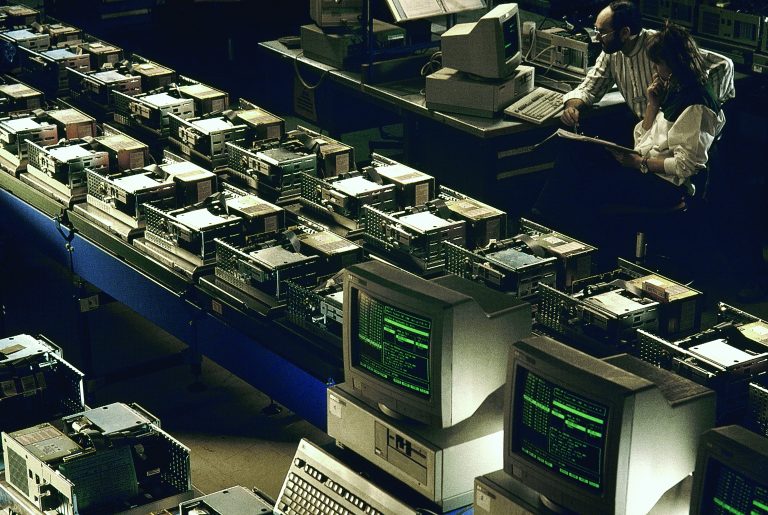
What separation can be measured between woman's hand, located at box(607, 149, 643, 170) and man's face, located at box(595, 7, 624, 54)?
1.78ft

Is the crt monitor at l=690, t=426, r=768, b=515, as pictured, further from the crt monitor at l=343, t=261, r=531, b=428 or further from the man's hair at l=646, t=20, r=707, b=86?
the man's hair at l=646, t=20, r=707, b=86

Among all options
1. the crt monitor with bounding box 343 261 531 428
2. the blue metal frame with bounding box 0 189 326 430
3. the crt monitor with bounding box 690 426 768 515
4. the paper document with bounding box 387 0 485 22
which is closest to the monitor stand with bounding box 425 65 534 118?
the paper document with bounding box 387 0 485 22

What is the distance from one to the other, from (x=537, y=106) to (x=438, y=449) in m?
3.62

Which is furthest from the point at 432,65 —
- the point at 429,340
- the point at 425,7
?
the point at 429,340

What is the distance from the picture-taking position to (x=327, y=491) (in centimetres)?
348

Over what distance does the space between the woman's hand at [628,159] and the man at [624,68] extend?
1.61 feet

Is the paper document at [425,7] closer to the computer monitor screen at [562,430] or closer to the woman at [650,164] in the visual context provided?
the woman at [650,164]

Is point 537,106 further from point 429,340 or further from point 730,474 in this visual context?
point 730,474

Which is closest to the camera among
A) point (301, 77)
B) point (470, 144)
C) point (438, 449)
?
point (438, 449)

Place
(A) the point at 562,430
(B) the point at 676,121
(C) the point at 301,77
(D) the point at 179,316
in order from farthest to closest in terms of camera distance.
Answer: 1. (C) the point at 301,77
2. (B) the point at 676,121
3. (D) the point at 179,316
4. (A) the point at 562,430

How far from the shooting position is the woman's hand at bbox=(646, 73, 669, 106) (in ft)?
19.6

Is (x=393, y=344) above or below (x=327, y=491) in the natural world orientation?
above

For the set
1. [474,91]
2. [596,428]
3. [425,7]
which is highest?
[425,7]

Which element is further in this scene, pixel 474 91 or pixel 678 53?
pixel 474 91
